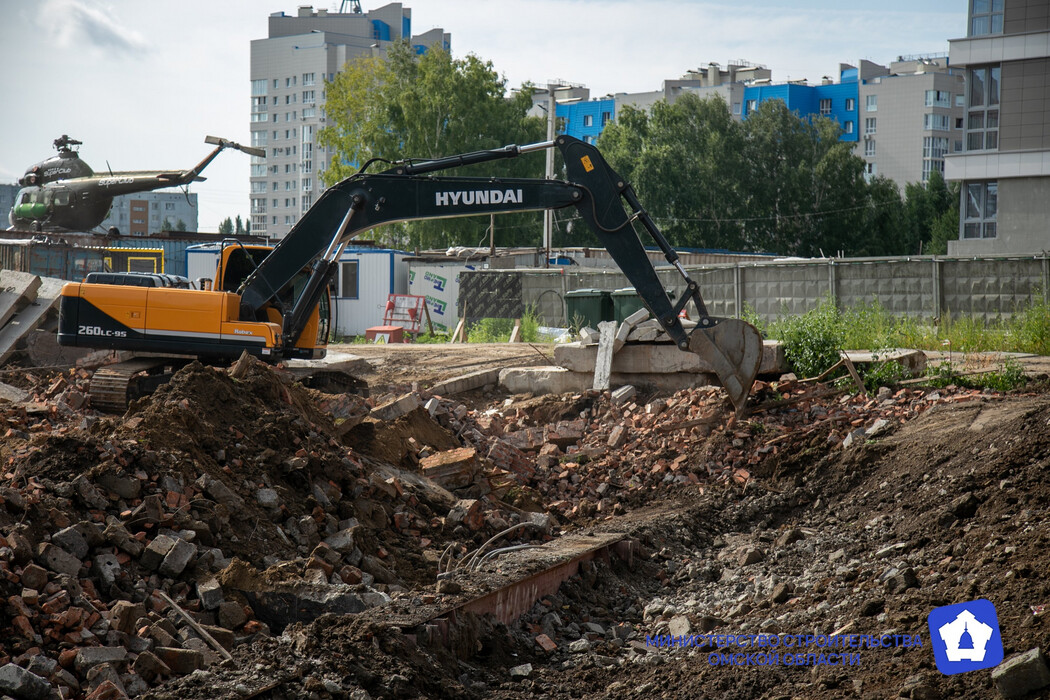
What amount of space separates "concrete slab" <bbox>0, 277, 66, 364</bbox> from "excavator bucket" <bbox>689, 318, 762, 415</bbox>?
10.3 metres

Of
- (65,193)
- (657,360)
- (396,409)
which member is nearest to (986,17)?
(657,360)

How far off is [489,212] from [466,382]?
426 centimetres

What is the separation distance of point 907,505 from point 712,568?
6.08 feet

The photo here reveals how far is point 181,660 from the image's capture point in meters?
5.00

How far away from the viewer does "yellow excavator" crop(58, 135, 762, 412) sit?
10656 mm

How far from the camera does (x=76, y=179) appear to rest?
108 feet

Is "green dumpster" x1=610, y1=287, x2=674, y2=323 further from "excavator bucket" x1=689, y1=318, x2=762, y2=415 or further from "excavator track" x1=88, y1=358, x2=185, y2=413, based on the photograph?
"excavator track" x1=88, y1=358, x2=185, y2=413

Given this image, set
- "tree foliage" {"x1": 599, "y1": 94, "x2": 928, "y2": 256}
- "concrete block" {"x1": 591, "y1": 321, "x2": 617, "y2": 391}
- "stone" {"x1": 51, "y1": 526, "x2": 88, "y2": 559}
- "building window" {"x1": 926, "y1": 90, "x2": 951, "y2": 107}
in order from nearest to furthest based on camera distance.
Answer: "stone" {"x1": 51, "y1": 526, "x2": 88, "y2": 559} < "concrete block" {"x1": 591, "y1": 321, "x2": 617, "y2": 391} < "tree foliage" {"x1": 599, "y1": 94, "x2": 928, "y2": 256} < "building window" {"x1": 926, "y1": 90, "x2": 951, "y2": 107}

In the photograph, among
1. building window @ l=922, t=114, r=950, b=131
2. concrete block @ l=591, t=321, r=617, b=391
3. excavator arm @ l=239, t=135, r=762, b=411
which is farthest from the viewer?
building window @ l=922, t=114, r=950, b=131

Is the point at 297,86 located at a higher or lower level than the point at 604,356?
higher

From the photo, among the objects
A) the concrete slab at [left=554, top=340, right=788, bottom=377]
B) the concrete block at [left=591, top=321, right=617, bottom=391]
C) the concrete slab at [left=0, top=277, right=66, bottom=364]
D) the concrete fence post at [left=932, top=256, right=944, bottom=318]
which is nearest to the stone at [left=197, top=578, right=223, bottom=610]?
the concrete block at [left=591, top=321, right=617, bottom=391]

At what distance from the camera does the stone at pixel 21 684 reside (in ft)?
14.5

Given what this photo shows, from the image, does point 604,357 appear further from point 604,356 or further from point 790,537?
point 790,537

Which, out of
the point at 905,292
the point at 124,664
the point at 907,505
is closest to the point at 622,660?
the point at 124,664
